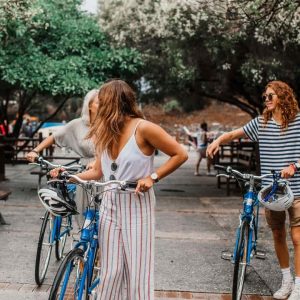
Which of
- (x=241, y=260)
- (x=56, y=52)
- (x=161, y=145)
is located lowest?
(x=241, y=260)

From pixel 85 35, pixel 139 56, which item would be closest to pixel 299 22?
pixel 139 56

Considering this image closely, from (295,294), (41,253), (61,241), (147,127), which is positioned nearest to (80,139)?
(41,253)

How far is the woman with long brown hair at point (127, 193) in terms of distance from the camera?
364cm

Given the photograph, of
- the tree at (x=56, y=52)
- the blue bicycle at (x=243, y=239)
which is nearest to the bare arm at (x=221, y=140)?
the blue bicycle at (x=243, y=239)

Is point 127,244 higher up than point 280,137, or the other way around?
point 280,137

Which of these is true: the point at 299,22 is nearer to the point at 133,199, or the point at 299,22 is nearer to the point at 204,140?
the point at 204,140

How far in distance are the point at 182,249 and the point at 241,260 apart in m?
2.55

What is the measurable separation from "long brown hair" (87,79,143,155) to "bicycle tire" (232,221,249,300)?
1587 millimetres

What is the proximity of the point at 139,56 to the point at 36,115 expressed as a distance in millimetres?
40560

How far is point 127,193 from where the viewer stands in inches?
144

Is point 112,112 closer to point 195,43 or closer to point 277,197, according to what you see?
point 277,197

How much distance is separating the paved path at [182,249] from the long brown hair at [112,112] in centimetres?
211

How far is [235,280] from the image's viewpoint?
4789mm

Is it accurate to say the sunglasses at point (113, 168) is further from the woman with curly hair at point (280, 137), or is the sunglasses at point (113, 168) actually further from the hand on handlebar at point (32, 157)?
the woman with curly hair at point (280, 137)
